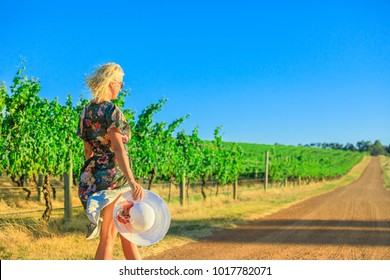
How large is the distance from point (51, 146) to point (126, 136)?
20.6 ft

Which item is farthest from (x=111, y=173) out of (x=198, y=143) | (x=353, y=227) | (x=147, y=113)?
(x=198, y=143)

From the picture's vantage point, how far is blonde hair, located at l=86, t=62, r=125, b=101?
3.70 m

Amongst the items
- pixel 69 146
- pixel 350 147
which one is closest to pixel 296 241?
pixel 69 146

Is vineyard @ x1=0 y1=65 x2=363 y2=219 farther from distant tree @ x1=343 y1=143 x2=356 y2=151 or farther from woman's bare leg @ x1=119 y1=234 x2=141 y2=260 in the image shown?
distant tree @ x1=343 y1=143 x2=356 y2=151

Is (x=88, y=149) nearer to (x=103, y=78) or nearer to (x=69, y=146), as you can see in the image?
(x=103, y=78)

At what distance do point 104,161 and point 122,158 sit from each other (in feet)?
0.71

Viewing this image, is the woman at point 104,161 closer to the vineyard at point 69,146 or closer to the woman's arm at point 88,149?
the woman's arm at point 88,149

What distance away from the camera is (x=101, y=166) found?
146 inches

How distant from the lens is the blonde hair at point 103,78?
3695 millimetres

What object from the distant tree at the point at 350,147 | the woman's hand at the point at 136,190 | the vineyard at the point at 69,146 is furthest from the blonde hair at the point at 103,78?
the distant tree at the point at 350,147

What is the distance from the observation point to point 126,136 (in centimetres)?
374

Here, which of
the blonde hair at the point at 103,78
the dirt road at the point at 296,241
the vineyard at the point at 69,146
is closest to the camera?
the blonde hair at the point at 103,78

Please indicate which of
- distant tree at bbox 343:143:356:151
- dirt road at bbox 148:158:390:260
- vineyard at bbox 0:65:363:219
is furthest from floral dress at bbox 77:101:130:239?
distant tree at bbox 343:143:356:151
